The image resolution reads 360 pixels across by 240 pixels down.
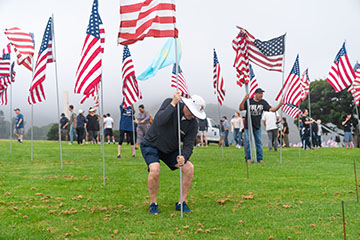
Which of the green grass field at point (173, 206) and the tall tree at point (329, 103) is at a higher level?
the tall tree at point (329, 103)

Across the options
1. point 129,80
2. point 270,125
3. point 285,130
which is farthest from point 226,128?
point 129,80

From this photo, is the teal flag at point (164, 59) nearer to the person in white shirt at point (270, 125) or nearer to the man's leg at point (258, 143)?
the person in white shirt at point (270, 125)

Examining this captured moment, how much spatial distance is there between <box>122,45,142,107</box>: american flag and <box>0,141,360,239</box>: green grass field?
5.63 meters

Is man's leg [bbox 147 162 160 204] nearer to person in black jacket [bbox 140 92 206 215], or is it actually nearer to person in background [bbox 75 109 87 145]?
person in black jacket [bbox 140 92 206 215]

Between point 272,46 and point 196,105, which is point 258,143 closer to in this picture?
point 272,46

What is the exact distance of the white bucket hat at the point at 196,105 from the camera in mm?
5351

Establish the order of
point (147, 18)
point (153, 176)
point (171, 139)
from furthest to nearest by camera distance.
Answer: point (147, 18) → point (171, 139) → point (153, 176)

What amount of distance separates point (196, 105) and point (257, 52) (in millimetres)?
8239

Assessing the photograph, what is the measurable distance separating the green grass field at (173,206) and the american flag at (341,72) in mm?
8340

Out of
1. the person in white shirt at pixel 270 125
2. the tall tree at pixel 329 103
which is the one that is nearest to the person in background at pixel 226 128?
the person in white shirt at pixel 270 125

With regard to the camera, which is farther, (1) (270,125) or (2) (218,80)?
(1) (270,125)

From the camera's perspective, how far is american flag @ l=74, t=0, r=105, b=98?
345 inches

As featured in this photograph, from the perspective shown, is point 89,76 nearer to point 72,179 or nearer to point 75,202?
point 72,179

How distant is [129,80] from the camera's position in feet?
50.1
